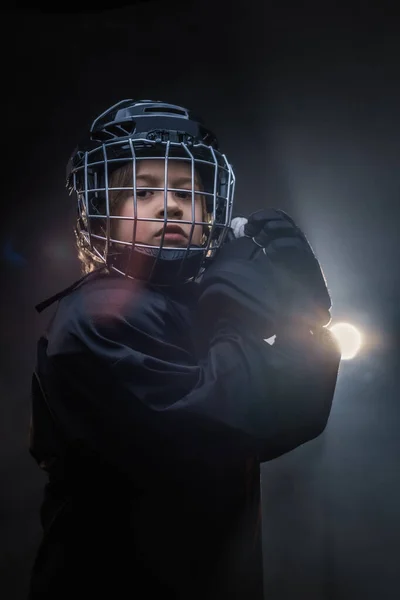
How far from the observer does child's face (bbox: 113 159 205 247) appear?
0.84m

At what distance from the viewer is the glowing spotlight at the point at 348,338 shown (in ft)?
4.16

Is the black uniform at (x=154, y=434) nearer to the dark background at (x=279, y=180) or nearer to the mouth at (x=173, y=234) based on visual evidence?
the mouth at (x=173, y=234)

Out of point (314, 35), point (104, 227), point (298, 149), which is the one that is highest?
point (314, 35)

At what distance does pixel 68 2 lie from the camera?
1.37 meters

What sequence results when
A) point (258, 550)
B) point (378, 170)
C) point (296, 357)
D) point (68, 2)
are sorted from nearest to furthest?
1. point (296, 357)
2. point (258, 550)
3. point (378, 170)
4. point (68, 2)

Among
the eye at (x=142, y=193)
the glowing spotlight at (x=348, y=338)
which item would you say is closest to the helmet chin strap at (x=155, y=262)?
the eye at (x=142, y=193)

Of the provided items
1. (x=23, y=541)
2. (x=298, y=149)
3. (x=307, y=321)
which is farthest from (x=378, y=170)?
(x=23, y=541)

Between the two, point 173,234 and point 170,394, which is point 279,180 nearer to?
point 173,234

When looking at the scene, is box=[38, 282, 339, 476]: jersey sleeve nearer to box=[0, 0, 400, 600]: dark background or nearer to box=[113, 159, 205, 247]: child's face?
box=[113, 159, 205, 247]: child's face

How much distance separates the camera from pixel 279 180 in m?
1.35

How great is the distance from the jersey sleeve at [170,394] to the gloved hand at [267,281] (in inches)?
1.4

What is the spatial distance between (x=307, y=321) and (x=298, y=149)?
0.71 meters

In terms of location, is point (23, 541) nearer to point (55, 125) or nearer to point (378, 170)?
point (55, 125)

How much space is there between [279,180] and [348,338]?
1.44 feet
